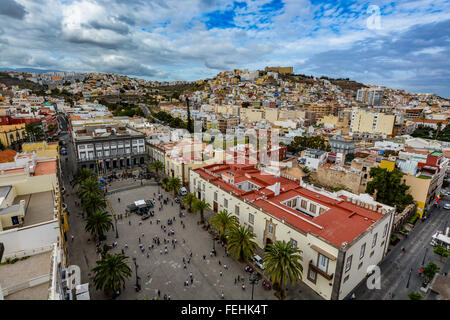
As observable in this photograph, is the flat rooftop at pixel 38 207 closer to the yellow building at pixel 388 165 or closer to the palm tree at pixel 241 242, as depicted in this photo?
the palm tree at pixel 241 242

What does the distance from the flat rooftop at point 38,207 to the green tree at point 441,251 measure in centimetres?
4723

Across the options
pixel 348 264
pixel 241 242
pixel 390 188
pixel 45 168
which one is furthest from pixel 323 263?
pixel 45 168

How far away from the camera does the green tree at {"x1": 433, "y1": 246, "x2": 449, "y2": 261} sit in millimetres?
32000

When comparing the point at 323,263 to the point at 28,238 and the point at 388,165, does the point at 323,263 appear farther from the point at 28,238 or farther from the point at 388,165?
the point at 388,165

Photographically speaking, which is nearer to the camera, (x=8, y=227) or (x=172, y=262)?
(x=8, y=227)

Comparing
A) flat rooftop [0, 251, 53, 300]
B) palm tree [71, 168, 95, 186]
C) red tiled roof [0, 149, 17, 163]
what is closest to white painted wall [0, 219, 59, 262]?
flat rooftop [0, 251, 53, 300]

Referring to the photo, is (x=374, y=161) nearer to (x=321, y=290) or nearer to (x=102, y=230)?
(x=321, y=290)

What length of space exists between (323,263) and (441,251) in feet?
63.8

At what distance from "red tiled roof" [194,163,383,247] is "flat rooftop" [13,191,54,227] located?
22520mm

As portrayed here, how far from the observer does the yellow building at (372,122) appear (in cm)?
9519

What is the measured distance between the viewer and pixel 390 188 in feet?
136

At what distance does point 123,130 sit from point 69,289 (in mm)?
56864
